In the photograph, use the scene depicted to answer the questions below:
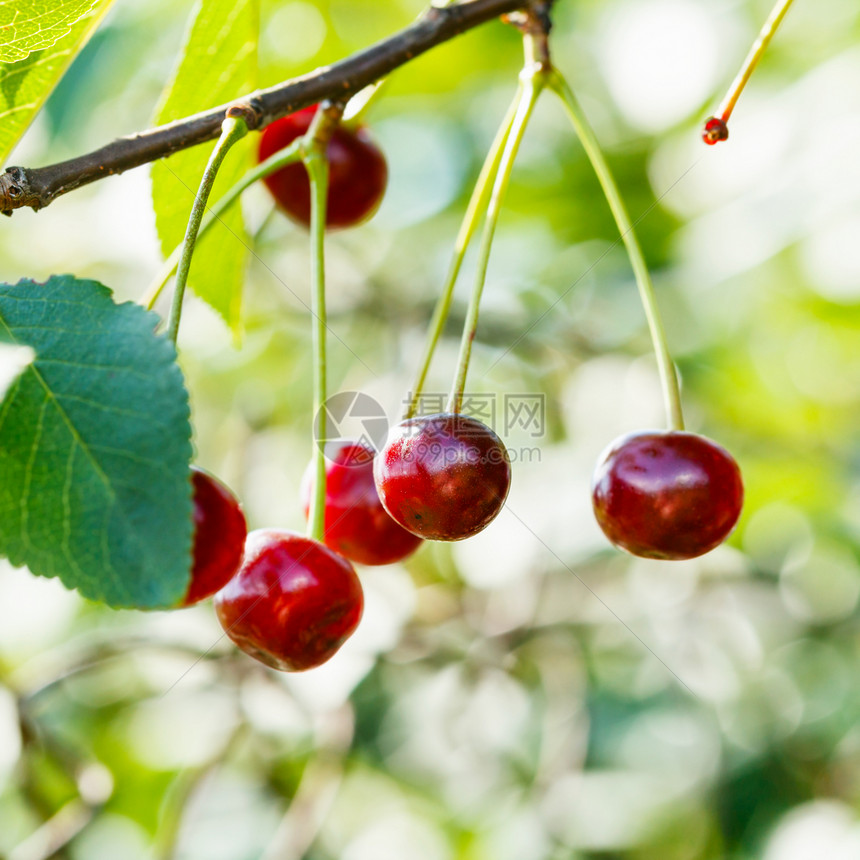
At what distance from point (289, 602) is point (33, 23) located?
638 mm

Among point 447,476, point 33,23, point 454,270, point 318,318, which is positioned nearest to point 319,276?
point 318,318

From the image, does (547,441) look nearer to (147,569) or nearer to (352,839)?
(352,839)

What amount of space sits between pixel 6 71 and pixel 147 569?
0.63 metres

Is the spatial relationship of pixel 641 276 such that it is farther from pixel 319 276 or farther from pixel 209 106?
pixel 209 106

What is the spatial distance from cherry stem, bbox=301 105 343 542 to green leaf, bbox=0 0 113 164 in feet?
0.88

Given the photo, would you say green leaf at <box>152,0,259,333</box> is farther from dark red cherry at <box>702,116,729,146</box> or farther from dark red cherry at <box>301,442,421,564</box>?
dark red cherry at <box>702,116,729,146</box>

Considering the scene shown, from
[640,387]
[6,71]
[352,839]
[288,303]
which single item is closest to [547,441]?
[640,387]

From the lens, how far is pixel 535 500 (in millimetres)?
2266

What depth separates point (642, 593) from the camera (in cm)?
237

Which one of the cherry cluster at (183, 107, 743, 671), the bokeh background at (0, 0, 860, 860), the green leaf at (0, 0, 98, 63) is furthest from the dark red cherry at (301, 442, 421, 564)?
the bokeh background at (0, 0, 860, 860)

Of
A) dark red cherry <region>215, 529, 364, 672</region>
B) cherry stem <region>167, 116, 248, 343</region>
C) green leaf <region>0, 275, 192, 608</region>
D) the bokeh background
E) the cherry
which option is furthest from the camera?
the bokeh background

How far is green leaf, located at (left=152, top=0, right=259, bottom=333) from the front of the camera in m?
1.07

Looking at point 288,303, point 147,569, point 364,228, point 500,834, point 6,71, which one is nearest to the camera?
point 147,569

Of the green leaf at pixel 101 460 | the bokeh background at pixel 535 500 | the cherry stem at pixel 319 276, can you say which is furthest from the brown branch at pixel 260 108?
the bokeh background at pixel 535 500
